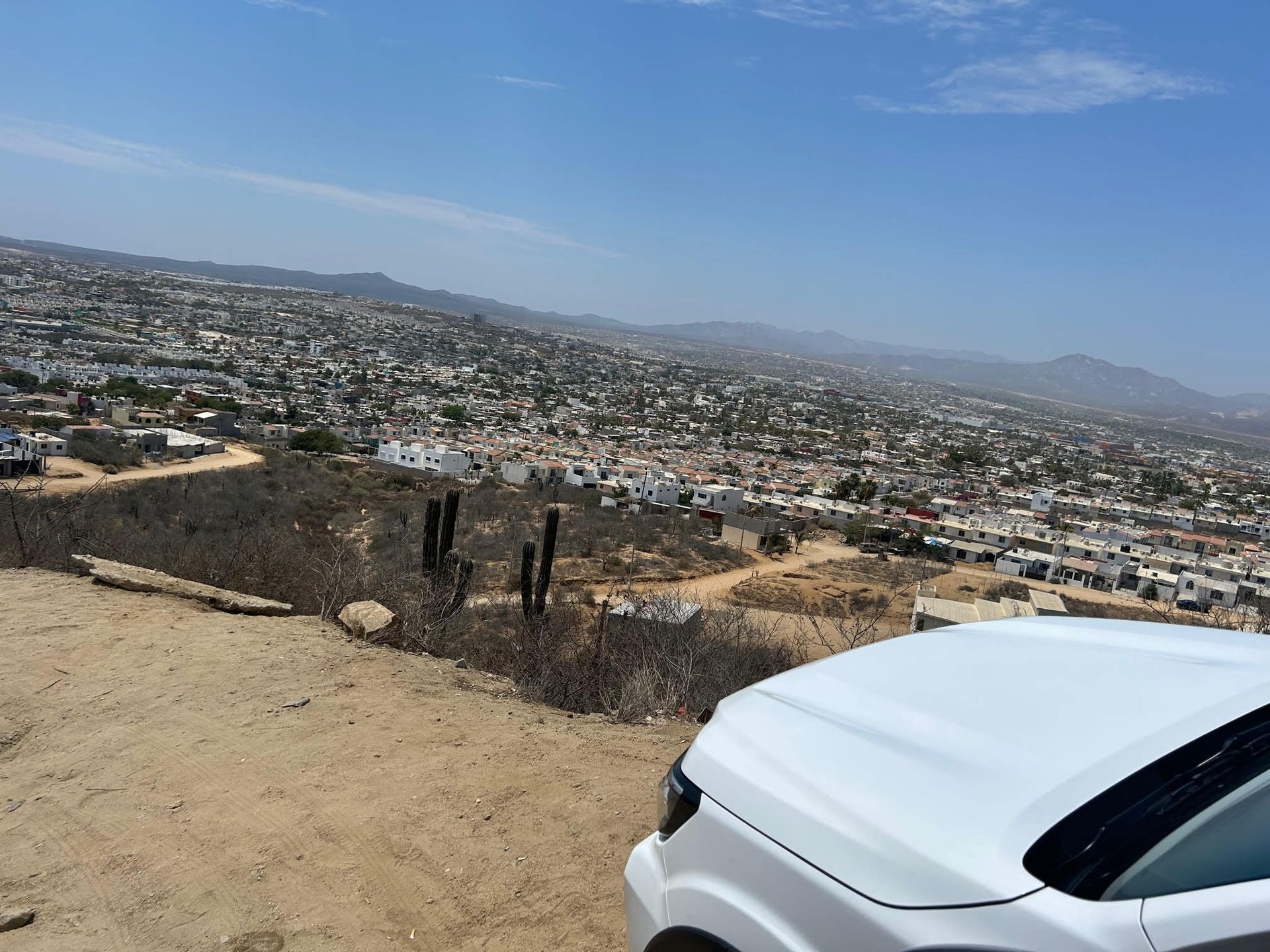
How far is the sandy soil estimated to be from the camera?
2153 cm

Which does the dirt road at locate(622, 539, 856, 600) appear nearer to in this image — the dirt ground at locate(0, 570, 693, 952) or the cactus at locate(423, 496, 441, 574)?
the cactus at locate(423, 496, 441, 574)

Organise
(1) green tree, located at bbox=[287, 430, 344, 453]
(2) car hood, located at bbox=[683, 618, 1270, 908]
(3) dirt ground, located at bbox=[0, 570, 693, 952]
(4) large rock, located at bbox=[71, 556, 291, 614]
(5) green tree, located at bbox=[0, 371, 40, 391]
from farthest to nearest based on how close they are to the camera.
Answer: (5) green tree, located at bbox=[0, 371, 40, 391], (1) green tree, located at bbox=[287, 430, 344, 453], (4) large rock, located at bbox=[71, 556, 291, 614], (3) dirt ground, located at bbox=[0, 570, 693, 952], (2) car hood, located at bbox=[683, 618, 1270, 908]

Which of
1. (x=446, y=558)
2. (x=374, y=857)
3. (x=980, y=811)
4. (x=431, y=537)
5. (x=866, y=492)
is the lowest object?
(x=866, y=492)

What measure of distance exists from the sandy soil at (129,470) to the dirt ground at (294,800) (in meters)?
16.0

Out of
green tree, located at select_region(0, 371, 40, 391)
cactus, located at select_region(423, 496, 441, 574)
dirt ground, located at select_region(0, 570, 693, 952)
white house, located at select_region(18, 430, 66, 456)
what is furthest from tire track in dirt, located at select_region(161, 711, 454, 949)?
green tree, located at select_region(0, 371, 40, 391)

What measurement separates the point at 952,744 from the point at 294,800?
323 cm

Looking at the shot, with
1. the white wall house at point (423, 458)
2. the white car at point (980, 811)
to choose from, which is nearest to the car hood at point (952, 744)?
the white car at point (980, 811)

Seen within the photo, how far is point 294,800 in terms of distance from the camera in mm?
3689

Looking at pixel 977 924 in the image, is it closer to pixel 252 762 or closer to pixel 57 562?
pixel 252 762

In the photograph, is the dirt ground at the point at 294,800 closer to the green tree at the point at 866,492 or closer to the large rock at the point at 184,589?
the large rock at the point at 184,589

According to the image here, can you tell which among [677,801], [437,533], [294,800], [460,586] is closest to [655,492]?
[437,533]

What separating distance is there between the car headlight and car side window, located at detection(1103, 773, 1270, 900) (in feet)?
2.60

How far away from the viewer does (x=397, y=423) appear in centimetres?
4772

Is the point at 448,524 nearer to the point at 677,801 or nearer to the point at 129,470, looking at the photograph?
the point at 677,801
